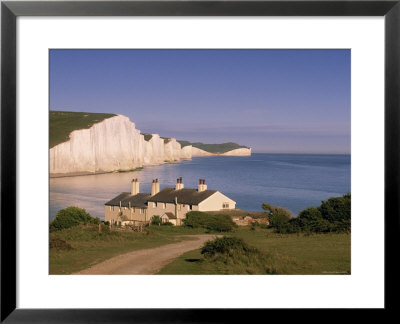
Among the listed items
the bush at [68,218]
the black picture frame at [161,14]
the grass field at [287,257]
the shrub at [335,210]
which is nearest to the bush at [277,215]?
the grass field at [287,257]

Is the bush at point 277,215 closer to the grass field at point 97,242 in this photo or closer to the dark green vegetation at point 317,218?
the dark green vegetation at point 317,218

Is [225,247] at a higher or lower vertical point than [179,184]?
lower

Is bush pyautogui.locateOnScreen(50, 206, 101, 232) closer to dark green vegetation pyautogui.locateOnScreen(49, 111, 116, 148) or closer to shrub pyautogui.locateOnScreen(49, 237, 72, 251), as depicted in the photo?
shrub pyautogui.locateOnScreen(49, 237, 72, 251)

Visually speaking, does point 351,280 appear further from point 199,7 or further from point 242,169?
point 242,169

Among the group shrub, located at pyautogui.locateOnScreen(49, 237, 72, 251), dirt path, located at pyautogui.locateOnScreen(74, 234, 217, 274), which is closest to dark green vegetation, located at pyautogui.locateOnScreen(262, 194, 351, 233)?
dirt path, located at pyautogui.locateOnScreen(74, 234, 217, 274)

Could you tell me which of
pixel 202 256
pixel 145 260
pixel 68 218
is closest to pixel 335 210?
pixel 202 256

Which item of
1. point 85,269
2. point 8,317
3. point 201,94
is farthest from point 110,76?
point 8,317

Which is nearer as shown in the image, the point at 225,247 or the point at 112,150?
the point at 225,247

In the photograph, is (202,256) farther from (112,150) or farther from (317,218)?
(112,150)
